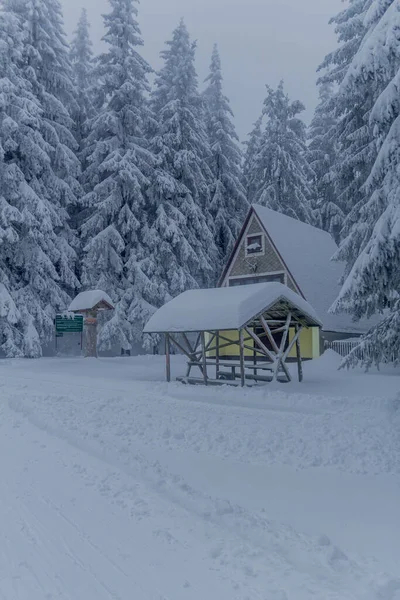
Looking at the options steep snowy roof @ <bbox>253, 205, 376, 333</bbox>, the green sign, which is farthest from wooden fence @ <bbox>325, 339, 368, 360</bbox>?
the green sign

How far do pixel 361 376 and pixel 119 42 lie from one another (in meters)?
23.9

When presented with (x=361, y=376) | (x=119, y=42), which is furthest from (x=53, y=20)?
(x=361, y=376)

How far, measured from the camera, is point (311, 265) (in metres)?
24.7

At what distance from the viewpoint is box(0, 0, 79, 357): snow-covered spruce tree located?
72.5ft

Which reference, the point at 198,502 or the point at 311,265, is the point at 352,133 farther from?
the point at 198,502

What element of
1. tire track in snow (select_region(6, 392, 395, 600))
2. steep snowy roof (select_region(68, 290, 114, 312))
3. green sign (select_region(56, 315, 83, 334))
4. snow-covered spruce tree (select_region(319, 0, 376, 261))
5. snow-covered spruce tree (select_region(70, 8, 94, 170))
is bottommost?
tire track in snow (select_region(6, 392, 395, 600))

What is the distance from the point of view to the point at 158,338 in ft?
83.5

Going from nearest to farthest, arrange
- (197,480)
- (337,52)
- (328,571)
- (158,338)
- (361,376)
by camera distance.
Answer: (328,571) → (197,480) → (361,376) → (337,52) → (158,338)

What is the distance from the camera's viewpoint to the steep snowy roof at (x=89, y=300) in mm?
21719

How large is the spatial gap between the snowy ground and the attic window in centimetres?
1486

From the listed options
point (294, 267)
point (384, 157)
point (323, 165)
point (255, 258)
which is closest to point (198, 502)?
point (384, 157)

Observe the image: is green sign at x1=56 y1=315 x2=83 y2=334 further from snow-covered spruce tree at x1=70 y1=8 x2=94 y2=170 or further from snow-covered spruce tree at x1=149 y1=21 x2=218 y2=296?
snow-covered spruce tree at x1=70 y1=8 x2=94 y2=170

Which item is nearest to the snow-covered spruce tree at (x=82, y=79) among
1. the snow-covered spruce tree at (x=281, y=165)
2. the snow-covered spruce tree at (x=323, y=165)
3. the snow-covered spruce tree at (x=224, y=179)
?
the snow-covered spruce tree at (x=224, y=179)

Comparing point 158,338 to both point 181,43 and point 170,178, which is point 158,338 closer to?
point 170,178
